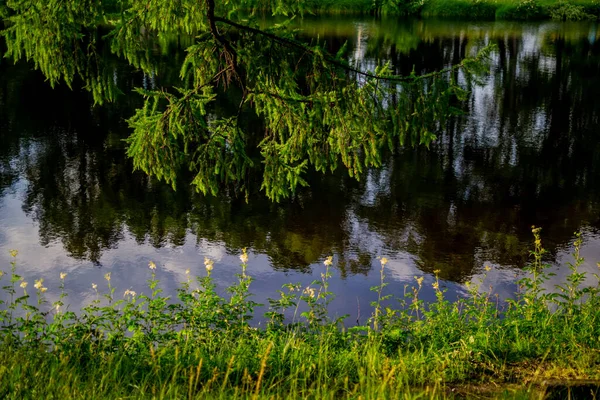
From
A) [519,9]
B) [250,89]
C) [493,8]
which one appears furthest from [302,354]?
[493,8]

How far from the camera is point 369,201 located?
14.7 meters

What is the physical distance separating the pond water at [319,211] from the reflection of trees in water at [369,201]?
0.04m

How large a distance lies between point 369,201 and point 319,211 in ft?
4.34

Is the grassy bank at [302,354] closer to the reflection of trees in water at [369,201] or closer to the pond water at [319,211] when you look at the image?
the pond water at [319,211]

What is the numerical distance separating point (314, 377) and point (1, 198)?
10790 millimetres

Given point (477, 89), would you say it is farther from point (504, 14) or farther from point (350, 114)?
point (504, 14)

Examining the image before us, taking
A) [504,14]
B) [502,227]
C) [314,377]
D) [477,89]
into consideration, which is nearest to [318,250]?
[502,227]

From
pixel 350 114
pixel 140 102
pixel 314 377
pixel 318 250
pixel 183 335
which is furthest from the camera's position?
pixel 140 102

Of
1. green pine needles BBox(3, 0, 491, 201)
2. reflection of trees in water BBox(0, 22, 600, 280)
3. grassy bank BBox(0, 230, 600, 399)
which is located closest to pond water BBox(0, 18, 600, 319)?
reflection of trees in water BBox(0, 22, 600, 280)

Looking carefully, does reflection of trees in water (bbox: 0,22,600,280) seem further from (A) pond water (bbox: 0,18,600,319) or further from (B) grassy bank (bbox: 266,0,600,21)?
(B) grassy bank (bbox: 266,0,600,21)

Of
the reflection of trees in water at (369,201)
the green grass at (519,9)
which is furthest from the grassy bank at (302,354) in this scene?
the green grass at (519,9)

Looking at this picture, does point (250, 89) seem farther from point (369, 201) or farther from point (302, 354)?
point (369, 201)

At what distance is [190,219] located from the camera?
13.5m

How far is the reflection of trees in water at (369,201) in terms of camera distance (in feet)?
40.6
